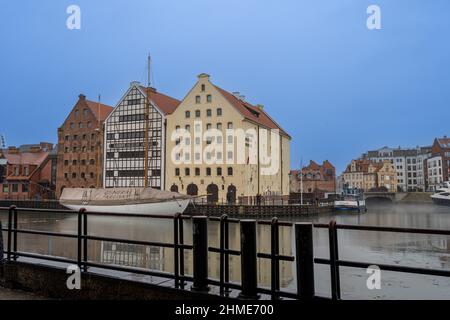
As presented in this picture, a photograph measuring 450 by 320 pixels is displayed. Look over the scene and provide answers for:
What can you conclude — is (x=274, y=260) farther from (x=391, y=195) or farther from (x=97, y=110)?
(x=391, y=195)

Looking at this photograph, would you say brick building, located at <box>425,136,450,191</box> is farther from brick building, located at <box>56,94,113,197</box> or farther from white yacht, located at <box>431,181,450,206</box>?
brick building, located at <box>56,94,113,197</box>

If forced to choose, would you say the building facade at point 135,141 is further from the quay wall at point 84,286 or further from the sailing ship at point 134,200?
the quay wall at point 84,286

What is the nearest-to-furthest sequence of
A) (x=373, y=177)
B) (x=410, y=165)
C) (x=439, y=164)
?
1. (x=439, y=164)
2. (x=373, y=177)
3. (x=410, y=165)

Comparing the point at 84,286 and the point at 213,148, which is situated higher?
the point at 213,148

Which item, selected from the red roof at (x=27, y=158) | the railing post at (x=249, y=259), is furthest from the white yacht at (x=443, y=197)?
the railing post at (x=249, y=259)

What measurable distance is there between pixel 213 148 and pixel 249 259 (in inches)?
2120

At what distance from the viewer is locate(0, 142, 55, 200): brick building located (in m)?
74.2

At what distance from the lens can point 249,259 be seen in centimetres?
555

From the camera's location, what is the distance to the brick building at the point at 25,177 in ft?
243

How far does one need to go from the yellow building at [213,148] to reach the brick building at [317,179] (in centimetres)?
4151

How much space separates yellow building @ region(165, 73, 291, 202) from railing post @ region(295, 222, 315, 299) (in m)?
51.1

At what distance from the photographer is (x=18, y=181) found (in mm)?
74750

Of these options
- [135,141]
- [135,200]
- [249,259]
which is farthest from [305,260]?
[135,141]

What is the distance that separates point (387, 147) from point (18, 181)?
136 metres
